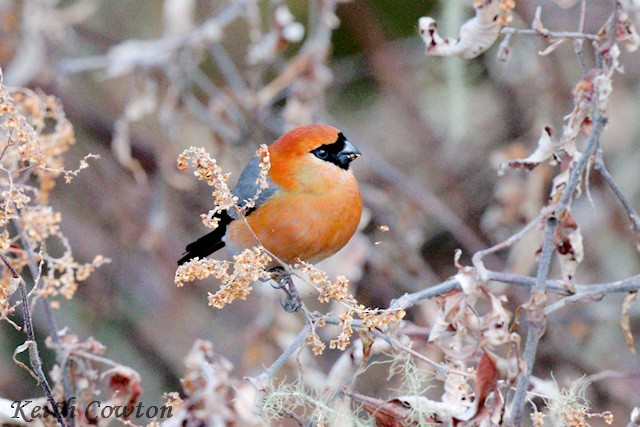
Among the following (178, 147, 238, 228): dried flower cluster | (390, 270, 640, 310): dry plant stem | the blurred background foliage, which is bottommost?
the blurred background foliage

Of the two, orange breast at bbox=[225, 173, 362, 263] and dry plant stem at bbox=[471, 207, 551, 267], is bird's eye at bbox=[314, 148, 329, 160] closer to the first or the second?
orange breast at bbox=[225, 173, 362, 263]

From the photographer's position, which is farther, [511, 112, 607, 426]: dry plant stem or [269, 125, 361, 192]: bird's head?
[269, 125, 361, 192]: bird's head

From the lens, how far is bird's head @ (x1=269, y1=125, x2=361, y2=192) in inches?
110

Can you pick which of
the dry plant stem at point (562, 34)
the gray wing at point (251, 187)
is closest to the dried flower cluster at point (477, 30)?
the dry plant stem at point (562, 34)

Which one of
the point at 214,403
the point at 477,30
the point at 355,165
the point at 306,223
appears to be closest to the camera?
the point at 214,403

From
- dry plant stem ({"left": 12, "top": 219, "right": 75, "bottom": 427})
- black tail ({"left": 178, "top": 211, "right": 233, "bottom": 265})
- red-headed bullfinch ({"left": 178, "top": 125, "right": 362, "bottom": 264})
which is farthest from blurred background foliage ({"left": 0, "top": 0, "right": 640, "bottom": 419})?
dry plant stem ({"left": 12, "top": 219, "right": 75, "bottom": 427})

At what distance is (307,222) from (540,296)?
3.60 ft

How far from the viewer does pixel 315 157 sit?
2824 mm

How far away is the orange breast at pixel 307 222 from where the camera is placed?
2.67m

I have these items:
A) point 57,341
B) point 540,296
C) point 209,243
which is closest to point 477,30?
point 540,296

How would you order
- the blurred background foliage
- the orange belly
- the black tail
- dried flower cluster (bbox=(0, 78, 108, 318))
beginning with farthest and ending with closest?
the blurred background foliage
the black tail
the orange belly
dried flower cluster (bbox=(0, 78, 108, 318))

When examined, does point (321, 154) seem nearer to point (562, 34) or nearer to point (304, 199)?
point (304, 199)

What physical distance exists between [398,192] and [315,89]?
906 mm

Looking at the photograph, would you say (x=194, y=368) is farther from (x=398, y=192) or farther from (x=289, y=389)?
(x=398, y=192)
